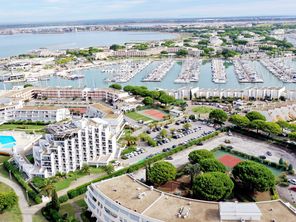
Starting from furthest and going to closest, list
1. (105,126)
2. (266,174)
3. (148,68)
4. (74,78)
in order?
(148,68), (74,78), (105,126), (266,174)

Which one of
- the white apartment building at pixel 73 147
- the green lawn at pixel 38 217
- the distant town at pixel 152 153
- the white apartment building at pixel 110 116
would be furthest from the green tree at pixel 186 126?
the green lawn at pixel 38 217

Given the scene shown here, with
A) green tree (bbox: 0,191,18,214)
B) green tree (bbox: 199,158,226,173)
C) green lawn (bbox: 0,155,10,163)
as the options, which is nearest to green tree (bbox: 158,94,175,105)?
green tree (bbox: 199,158,226,173)

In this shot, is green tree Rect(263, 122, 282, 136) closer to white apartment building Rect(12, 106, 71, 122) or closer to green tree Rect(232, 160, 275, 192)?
green tree Rect(232, 160, 275, 192)

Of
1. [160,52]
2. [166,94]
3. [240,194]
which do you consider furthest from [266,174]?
[160,52]

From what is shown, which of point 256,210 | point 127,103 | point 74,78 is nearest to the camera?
point 256,210

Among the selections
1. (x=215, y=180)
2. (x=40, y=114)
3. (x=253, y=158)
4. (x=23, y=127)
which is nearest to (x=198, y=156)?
(x=215, y=180)

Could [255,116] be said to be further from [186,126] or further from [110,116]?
[110,116]

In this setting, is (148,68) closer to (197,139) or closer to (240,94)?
(240,94)
